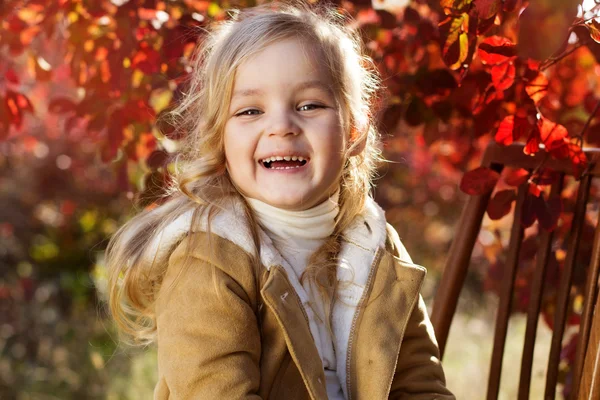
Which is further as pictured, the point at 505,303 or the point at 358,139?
the point at 505,303

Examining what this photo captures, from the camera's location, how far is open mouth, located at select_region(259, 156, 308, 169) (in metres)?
1.49

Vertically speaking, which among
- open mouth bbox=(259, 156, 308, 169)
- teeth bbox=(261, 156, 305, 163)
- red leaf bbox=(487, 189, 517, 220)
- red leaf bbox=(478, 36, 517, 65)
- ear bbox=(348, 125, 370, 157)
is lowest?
red leaf bbox=(487, 189, 517, 220)

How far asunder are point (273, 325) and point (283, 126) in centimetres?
37

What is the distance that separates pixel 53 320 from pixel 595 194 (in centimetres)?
278

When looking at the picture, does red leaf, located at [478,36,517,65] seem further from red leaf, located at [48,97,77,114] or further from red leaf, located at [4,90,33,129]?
red leaf, located at [4,90,33,129]

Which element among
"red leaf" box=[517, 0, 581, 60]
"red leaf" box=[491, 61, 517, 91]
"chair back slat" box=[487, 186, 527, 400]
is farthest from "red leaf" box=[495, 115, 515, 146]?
"red leaf" box=[517, 0, 581, 60]

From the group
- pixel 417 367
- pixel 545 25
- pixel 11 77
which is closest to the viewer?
pixel 545 25

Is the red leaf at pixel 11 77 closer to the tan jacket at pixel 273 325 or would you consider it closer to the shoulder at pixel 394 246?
the tan jacket at pixel 273 325

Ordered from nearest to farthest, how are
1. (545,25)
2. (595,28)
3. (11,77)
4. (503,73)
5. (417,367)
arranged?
(545,25) < (595,28) < (503,73) < (417,367) < (11,77)

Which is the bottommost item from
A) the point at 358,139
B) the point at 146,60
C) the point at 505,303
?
the point at 505,303

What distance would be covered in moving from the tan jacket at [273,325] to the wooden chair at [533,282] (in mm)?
187

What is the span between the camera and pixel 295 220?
1.56 metres

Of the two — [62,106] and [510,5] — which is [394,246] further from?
[62,106]

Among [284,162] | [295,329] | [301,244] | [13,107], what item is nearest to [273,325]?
[295,329]
